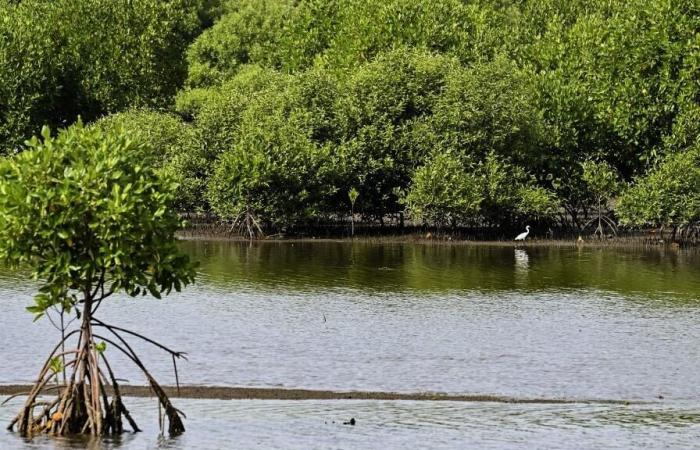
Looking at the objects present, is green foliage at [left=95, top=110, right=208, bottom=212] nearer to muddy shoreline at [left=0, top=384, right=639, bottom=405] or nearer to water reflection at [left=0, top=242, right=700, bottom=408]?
water reflection at [left=0, top=242, right=700, bottom=408]

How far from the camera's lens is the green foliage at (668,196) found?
76500 millimetres

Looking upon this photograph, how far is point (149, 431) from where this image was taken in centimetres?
2991

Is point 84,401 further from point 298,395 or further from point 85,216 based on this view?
point 298,395

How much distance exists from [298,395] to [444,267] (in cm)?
3147

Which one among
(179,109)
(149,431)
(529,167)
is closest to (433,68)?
(529,167)

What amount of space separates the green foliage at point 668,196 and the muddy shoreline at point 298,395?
143 ft

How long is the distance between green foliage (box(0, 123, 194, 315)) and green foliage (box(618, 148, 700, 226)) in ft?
172

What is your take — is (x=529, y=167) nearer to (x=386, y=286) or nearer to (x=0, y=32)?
(x=386, y=286)

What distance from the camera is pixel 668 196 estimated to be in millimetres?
76625

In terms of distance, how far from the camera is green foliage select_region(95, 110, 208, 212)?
83.9m

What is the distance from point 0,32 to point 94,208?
75.6 m

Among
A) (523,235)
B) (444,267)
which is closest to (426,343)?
(444,267)

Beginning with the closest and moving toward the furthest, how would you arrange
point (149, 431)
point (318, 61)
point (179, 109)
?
point (149, 431)
point (318, 61)
point (179, 109)

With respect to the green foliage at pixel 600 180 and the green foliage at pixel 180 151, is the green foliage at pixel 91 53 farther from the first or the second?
the green foliage at pixel 600 180
